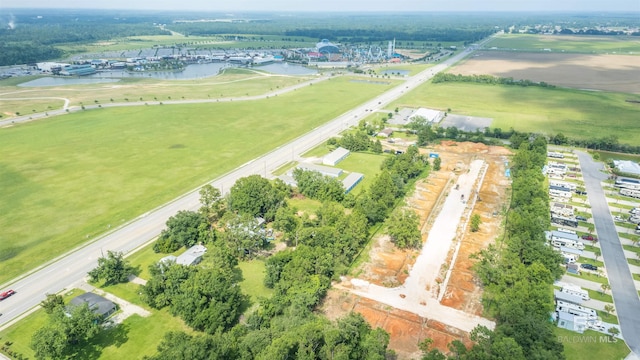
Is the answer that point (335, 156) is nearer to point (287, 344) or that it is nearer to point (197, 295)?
point (197, 295)

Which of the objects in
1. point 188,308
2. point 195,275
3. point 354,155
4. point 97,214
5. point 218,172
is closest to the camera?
point 188,308

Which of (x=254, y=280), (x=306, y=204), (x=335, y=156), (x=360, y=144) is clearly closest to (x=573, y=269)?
(x=306, y=204)

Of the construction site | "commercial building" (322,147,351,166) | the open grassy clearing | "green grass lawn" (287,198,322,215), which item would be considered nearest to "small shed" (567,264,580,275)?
the construction site

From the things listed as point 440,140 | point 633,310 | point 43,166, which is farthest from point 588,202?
point 43,166

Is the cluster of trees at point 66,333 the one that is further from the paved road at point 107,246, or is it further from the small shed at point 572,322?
the small shed at point 572,322

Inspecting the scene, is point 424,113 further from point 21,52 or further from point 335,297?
point 21,52

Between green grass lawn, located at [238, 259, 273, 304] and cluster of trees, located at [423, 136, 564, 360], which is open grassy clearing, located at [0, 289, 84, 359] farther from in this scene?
cluster of trees, located at [423, 136, 564, 360]
